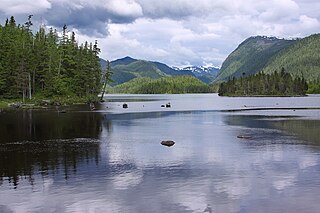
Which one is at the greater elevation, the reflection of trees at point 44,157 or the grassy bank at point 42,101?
the grassy bank at point 42,101

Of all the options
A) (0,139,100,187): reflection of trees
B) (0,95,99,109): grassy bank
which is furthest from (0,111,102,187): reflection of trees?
(0,95,99,109): grassy bank

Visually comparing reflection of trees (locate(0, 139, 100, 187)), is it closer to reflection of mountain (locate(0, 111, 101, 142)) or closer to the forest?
reflection of mountain (locate(0, 111, 101, 142))

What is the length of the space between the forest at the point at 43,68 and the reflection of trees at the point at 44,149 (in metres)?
59.2

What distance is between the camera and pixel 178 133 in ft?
195

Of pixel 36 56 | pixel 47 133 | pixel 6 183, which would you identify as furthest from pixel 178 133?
pixel 36 56

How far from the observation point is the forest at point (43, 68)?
12300 cm

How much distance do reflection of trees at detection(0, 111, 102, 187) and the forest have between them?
5923 cm

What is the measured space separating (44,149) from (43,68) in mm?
98482

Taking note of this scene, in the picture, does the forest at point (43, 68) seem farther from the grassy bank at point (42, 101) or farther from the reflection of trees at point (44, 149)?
the reflection of trees at point (44, 149)

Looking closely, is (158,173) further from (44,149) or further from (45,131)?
(45,131)

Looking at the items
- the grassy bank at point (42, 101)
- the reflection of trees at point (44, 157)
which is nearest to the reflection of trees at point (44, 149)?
the reflection of trees at point (44, 157)

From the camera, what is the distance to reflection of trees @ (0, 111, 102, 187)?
32.5 metres

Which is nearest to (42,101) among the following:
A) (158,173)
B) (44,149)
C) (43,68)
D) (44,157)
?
(43,68)

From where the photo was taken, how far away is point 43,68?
135625 millimetres
